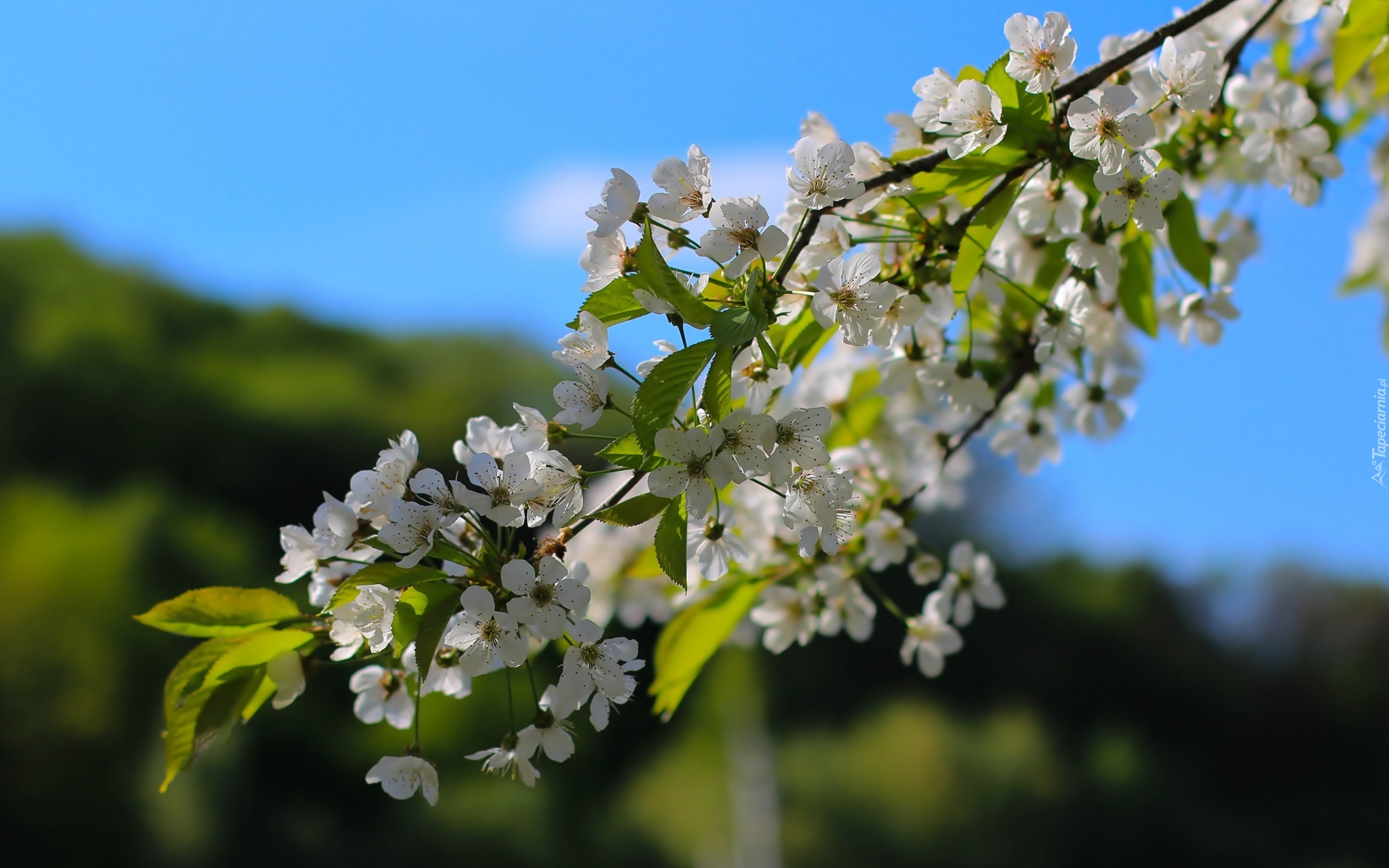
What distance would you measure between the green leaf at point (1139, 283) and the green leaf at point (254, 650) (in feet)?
2.12

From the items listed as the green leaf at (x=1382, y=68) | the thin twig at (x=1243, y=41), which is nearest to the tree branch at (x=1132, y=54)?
the thin twig at (x=1243, y=41)

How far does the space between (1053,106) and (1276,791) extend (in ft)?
64.6

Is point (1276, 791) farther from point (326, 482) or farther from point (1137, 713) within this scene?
point (326, 482)

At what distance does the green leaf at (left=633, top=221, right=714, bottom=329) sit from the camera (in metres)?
0.46

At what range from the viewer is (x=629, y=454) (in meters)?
0.51

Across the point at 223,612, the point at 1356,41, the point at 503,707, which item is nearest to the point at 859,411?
the point at 1356,41

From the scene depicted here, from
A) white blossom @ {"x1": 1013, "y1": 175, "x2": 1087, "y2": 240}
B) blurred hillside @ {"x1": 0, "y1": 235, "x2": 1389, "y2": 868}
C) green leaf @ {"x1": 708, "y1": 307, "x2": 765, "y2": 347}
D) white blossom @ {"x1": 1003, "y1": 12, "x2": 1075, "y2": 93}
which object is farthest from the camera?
blurred hillside @ {"x1": 0, "y1": 235, "x2": 1389, "y2": 868}

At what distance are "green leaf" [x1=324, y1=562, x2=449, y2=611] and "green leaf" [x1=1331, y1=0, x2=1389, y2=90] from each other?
0.72 metres

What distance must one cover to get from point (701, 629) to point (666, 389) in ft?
1.35

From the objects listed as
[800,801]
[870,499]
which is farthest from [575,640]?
[800,801]

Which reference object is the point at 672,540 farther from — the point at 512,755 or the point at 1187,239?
the point at 1187,239

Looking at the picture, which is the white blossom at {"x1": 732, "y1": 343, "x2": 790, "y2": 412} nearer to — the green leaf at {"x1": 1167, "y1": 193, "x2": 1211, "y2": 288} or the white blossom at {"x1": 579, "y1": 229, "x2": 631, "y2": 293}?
the white blossom at {"x1": 579, "y1": 229, "x2": 631, "y2": 293}

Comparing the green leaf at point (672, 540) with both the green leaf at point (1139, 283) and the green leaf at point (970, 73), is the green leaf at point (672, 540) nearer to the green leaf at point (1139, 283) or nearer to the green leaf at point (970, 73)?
the green leaf at point (970, 73)

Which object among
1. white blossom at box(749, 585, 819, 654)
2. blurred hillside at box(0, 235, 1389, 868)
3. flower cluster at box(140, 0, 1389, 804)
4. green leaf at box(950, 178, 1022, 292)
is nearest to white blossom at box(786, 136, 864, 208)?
flower cluster at box(140, 0, 1389, 804)
